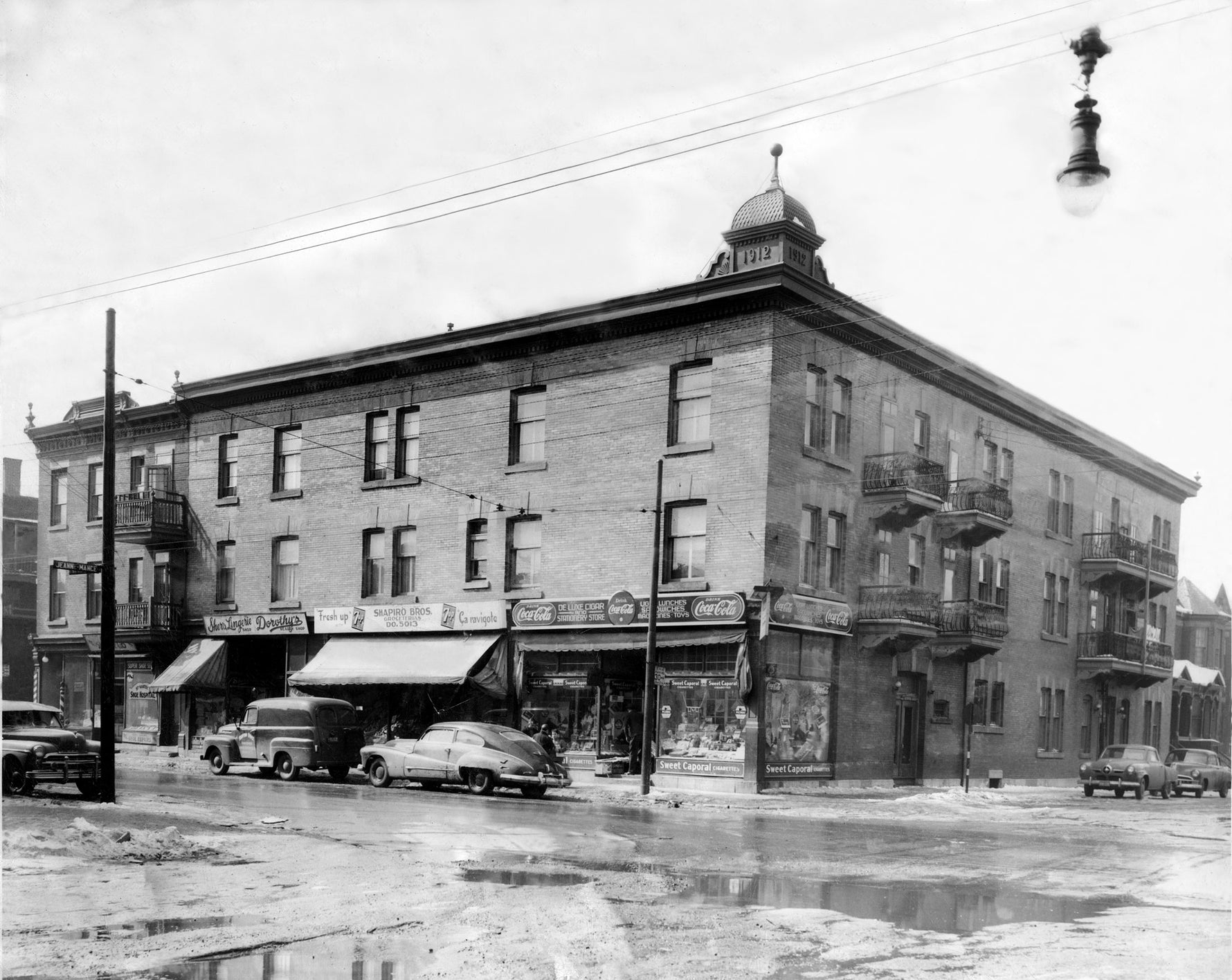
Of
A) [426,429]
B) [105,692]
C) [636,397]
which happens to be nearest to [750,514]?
[636,397]

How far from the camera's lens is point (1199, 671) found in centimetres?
3272

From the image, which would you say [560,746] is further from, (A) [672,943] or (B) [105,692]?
(A) [672,943]

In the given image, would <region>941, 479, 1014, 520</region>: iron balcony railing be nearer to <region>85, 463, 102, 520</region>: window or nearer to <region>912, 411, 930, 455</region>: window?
<region>912, 411, 930, 455</region>: window

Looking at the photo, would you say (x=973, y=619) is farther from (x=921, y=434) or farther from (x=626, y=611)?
(x=626, y=611)

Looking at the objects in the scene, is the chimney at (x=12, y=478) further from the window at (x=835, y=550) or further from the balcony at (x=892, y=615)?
the balcony at (x=892, y=615)

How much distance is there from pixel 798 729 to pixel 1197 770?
13124 millimetres

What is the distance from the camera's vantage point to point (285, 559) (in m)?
38.1

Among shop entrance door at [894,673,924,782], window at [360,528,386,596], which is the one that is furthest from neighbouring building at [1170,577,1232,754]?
window at [360,528,386,596]

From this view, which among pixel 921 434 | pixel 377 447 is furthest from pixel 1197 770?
pixel 377 447

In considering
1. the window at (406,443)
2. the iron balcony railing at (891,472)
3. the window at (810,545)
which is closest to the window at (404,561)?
the window at (406,443)

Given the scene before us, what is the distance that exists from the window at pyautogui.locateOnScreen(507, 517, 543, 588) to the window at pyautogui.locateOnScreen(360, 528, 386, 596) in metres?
4.73

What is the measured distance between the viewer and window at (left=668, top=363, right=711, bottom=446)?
29969mm

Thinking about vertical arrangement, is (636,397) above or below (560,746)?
above

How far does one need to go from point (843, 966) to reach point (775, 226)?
70.9 feet
